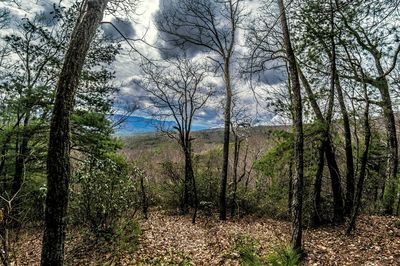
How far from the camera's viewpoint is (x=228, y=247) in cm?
999

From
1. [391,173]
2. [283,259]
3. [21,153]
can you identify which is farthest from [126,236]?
[391,173]

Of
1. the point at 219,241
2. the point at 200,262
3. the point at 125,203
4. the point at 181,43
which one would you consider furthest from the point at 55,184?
the point at 181,43

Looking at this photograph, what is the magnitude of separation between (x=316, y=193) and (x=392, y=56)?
5291mm

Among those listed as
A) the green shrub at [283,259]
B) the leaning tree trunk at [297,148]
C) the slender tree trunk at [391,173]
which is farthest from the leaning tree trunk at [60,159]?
the slender tree trunk at [391,173]

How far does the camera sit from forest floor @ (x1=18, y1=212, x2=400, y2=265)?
7789 millimetres

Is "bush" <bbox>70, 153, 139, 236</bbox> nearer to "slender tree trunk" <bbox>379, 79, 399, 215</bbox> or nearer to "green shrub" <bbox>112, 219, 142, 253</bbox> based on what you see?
"green shrub" <bbox>112, 219, 142, 253</bbox>

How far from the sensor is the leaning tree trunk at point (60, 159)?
380cm

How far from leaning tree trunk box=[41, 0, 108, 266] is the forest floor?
4.43 m

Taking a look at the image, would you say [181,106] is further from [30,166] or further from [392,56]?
[392,56]

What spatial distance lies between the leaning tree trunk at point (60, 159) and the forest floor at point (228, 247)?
14.5 feet

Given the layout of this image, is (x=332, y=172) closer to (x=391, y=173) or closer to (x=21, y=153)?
(x=391, y=173)

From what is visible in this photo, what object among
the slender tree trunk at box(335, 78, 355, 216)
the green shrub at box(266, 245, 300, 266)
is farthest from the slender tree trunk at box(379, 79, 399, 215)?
the green shrub at box(266, 245, 300, 266)

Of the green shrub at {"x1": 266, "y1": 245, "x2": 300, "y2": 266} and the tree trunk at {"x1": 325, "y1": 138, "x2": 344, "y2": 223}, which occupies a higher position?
the tree trunk at {"x1": 325, "y1": 138, "x2": 344, "y2": 223}

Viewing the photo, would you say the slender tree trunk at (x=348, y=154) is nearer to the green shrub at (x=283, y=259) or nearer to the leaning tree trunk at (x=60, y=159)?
the green shrub at (x=283, y=259)
